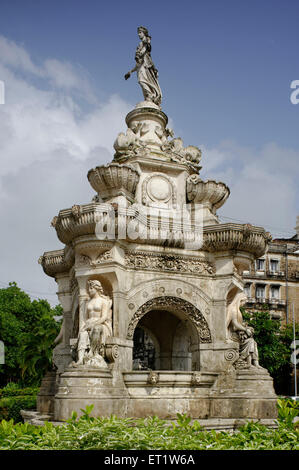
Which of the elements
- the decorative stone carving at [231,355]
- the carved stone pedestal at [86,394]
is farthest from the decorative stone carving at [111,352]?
the decorative stone carving at [231,355]

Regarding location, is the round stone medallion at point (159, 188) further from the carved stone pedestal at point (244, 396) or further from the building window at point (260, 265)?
the building window at point (260, 265)

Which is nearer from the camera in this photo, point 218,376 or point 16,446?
point 16,446

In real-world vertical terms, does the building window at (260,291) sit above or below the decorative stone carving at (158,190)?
above

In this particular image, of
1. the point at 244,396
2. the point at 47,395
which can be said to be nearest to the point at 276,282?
the point at 47,395

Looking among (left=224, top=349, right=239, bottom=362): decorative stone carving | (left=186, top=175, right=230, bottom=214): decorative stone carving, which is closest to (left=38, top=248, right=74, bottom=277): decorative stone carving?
(left=186, top=175, right=230, bottom=214): decorative stone carving

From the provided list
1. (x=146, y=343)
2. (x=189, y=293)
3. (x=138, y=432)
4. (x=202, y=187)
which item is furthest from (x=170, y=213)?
(x=146, y=343)

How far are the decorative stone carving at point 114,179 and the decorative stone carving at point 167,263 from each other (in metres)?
1.63

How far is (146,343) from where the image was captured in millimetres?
26438

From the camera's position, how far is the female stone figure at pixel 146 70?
15.3 metres

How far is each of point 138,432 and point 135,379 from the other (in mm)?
6033

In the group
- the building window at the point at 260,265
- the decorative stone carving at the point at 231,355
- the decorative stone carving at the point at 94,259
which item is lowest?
the decorative stone carving at the point at 231,355

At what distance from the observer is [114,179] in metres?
12.1

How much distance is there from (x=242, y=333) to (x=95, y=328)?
11.5ft

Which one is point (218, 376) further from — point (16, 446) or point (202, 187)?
point (16, 446)
